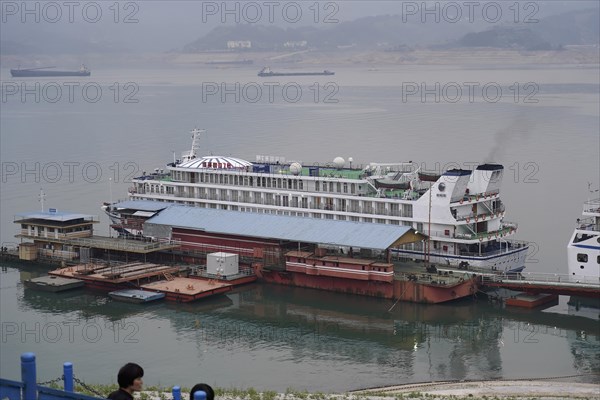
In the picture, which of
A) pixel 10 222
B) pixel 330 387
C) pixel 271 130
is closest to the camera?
pixel 330 387

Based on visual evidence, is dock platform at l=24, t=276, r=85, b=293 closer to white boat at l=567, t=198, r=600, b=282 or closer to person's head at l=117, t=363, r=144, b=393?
white boat at l=567, t=198, r=600, b=282

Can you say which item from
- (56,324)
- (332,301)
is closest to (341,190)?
(332,301)

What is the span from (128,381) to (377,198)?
117 feet

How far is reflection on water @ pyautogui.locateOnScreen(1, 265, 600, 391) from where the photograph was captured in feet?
114

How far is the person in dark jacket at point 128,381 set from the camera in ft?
40.2

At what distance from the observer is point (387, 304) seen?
143ft

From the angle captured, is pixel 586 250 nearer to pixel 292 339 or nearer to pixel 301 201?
pixel 292 339

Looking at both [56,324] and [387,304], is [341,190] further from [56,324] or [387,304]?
[56,324]

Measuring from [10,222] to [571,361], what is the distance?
3613cm

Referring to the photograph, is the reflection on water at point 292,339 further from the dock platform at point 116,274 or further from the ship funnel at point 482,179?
the ship funnel at point 482,179

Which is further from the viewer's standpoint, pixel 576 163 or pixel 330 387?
pixel 576 163

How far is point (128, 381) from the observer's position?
1245 centimetres

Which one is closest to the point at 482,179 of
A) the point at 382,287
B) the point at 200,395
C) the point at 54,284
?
the point at 382,287

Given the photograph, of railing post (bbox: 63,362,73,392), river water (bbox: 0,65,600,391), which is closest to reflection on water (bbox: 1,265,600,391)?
river water (bbox: 0,65,600,391)
